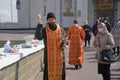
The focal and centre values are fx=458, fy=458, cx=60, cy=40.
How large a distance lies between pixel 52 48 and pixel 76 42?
584 cm

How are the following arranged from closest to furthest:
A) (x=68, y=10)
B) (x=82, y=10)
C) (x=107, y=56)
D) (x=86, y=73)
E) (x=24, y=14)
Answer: (x=107, y=56) < (x=86, y=73) < (x=68, y=10) < (x=82, y=10) < (x=24, y=14)

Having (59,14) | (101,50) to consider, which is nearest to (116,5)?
(59,14)

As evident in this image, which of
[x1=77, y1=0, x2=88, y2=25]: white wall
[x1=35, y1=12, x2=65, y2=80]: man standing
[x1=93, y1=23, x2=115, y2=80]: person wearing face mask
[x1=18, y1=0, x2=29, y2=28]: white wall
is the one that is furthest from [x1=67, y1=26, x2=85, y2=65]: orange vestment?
[x1=18, y1=0, x2=29, y2=28]: white wall

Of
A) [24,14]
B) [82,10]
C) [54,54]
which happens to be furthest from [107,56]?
[24,14]

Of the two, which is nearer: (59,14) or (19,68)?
(19,68)

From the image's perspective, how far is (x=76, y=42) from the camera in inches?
631

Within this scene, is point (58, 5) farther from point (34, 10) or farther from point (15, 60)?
point (15, 60)

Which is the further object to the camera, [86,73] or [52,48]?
[86,73]

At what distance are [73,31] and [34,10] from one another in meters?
41.7

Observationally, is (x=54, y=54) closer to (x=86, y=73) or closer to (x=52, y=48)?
(x=52, y=48)

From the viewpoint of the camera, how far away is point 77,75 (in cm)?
1402

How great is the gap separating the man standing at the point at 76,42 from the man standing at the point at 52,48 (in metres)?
5.52

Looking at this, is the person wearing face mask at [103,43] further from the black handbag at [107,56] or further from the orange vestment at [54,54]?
the orange vestment at [54,54]

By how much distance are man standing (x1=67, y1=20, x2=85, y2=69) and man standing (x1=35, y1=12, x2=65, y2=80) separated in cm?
552
